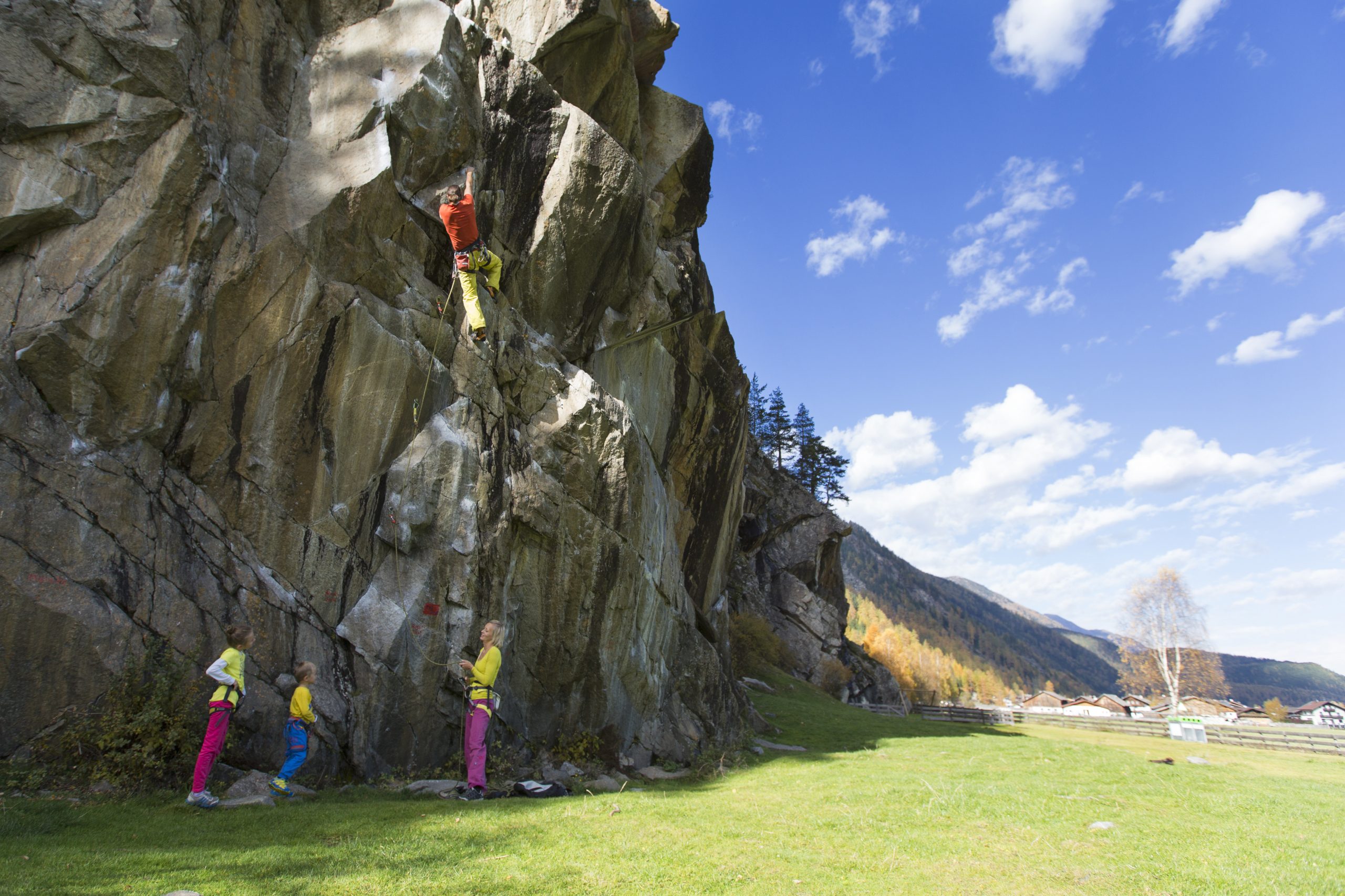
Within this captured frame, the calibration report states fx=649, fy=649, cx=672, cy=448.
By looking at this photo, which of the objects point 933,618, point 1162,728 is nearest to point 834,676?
point 1162,728

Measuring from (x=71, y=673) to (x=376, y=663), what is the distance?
364cm

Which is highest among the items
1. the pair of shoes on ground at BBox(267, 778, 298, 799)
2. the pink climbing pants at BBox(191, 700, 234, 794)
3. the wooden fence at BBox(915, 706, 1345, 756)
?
the pink climbing pants at BBox(191, 700, 234, 794)

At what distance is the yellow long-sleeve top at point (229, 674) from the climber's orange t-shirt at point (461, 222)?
7.61m

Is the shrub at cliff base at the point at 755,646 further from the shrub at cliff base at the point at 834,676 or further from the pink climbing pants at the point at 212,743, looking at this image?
the pink climbing pants at the point at 212,743

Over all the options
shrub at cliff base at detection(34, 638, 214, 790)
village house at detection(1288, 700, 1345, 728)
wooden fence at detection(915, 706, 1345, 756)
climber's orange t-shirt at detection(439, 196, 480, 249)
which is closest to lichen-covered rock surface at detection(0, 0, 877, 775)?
shrub at cliff base at detection(34, 638, 214, 790)

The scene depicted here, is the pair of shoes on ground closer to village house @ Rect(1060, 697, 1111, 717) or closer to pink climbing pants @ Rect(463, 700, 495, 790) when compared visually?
pink climbing pants @ Rect(463, 700, 495, 790)

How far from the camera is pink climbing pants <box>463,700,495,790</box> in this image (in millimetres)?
9406

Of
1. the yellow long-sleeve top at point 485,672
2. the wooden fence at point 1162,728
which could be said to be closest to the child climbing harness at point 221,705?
the yellow long-sleeve top at point 485,672

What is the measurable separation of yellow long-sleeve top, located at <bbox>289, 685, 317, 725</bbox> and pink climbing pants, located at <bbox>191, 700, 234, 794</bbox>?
0.81 metres

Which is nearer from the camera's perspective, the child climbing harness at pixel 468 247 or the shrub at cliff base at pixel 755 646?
the child climbing harness at pixel 468 247

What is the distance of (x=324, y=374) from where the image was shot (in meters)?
10.8

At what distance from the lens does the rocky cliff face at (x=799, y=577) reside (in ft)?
154

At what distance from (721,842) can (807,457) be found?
60.0 meters

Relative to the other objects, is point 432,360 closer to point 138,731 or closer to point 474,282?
point 474,282
